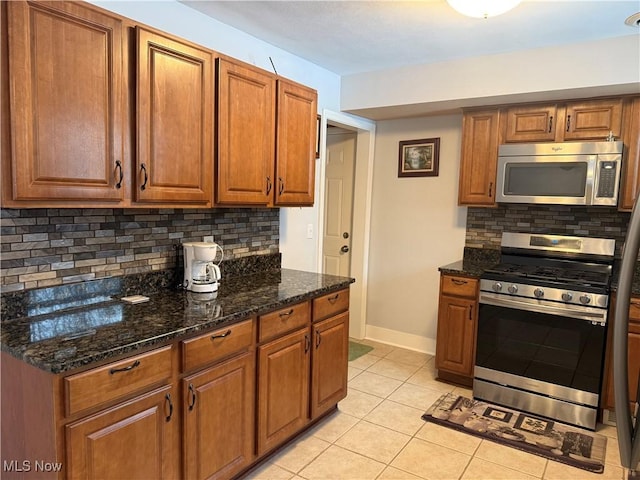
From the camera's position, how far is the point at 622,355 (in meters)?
0.67

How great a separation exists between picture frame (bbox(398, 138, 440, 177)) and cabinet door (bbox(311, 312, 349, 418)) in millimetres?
1734

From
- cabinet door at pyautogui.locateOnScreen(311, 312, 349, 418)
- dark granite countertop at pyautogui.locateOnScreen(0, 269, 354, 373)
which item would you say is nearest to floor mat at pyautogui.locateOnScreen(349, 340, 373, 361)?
cabinet door at pyautogui.locateOnScreen(311, 312, 349, 418)

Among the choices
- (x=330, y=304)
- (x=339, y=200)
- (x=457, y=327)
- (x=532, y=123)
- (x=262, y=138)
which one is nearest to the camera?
(x=262, y=138)

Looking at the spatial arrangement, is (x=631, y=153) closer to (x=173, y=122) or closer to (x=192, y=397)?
(x=173, y=122)

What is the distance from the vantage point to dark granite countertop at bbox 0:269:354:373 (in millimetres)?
1417

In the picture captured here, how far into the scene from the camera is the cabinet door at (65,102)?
58.9 inches

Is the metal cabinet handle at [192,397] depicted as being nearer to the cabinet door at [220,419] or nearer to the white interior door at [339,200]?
the cabinet door at [220,419]

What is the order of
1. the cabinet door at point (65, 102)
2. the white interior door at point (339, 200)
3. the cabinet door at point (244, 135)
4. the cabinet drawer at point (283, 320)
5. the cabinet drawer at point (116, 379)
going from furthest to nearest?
the white interior door at point (339, 200)
the cabinet door at point (244, 135)
the cabinet drawer at point (283, 320)
the cabinet door at point (65, 102)
the cabinet drawer at point (116, 379)

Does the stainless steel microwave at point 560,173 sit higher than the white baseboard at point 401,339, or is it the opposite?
the stainless steel microwave at point 560,173

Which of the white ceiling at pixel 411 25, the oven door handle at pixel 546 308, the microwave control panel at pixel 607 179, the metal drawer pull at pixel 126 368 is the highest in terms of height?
the white ceiling at pixel 411 25

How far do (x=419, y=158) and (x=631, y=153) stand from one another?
1577 mm

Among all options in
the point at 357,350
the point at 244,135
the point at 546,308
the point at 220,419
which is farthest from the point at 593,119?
the point at 220,419

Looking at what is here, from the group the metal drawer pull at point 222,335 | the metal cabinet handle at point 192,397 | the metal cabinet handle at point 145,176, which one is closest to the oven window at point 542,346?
the metal drawer pull at point 222,335

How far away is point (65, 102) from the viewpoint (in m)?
1.61
